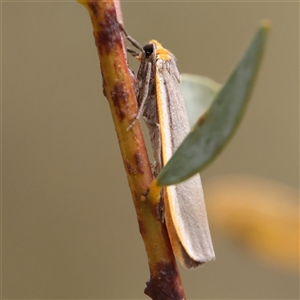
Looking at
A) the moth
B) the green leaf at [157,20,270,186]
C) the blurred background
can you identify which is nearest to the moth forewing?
the moth

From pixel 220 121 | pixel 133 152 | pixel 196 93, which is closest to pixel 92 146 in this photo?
pixel 196 93

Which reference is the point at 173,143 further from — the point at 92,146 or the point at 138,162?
the point at 92,146

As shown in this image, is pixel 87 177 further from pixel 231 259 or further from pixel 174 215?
pixel 174 215

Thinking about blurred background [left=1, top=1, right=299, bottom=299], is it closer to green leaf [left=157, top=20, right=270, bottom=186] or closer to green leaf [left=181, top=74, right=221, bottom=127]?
green leaf [left=181, top=74, right=221, bottom=127]

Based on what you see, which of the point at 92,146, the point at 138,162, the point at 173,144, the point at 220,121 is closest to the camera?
the point at 220,121

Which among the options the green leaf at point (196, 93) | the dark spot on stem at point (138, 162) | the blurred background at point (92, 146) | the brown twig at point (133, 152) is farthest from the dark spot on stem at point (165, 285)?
the blurred background at point (92, 146)

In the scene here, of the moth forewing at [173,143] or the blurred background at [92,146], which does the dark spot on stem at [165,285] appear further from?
the blurred background at [92,146]
